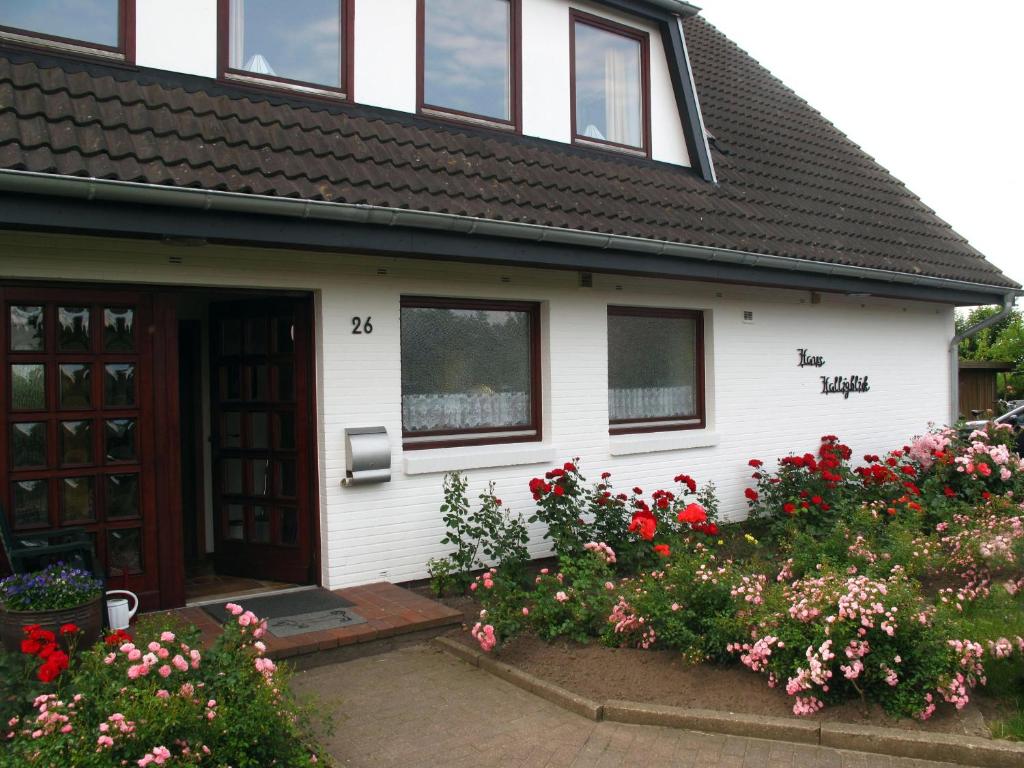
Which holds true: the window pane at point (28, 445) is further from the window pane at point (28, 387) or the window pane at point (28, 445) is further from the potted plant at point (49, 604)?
the potted plant at point (49, 604)

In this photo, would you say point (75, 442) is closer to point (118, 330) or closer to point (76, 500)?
point (76, 500)

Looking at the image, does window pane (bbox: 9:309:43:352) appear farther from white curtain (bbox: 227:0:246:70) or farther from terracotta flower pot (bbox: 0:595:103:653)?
white curtain (bbox: 227:0:246:70)

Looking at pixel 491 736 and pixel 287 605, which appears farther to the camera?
pixel 287 605

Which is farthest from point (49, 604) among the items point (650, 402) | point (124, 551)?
point (650, 402)

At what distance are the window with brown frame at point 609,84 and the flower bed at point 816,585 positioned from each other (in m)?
3.61

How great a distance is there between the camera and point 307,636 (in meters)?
5.75

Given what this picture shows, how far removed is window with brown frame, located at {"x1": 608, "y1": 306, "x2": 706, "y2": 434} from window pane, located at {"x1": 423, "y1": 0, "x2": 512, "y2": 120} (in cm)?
233

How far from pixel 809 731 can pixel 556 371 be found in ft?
14.4

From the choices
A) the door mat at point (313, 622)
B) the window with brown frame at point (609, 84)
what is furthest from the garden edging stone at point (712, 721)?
the window with brown frame at point (609, 84)

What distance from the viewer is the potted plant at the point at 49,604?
15.5 feet

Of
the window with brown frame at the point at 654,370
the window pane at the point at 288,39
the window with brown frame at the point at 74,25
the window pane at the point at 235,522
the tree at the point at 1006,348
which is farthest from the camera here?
the tree at the point at 1006,348

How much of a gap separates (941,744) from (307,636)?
11.7ft

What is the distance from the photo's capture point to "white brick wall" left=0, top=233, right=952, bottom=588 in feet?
21.6

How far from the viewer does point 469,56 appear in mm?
8328
